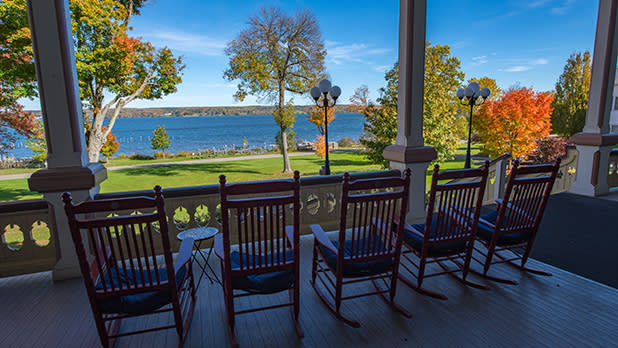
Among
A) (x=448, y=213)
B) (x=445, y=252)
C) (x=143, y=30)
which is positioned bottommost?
(x=445, y=252)

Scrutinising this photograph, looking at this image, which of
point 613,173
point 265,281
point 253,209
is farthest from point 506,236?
point 613,173

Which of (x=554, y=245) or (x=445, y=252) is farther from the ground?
(x=445, y=252)

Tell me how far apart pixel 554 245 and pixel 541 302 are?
1.50 m

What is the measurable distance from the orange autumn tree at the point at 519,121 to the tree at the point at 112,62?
46.2ft

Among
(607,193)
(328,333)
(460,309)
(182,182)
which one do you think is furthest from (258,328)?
(182,182)

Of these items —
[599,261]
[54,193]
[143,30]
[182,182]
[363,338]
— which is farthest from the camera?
[143,30]

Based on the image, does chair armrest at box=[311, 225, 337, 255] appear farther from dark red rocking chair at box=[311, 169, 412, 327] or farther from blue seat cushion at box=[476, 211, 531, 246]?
blue seat cushion at box=[476, 211, 531, 246]

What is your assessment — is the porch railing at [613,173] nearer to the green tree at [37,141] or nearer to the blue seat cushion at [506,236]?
the blue seat cushion at [506,236]

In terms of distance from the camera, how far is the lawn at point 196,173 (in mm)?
14938

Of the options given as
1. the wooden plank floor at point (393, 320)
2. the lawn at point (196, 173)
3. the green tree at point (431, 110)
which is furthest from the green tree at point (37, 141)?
the green tree at point (431, 110)

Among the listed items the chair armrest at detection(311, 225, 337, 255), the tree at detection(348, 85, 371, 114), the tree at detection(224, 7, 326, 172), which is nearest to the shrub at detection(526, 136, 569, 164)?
the tree at detection(348, 85, 371, 114)

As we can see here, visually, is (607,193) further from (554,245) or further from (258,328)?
(258,328)

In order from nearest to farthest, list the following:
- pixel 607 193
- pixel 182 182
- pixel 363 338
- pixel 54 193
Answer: pixel 363 338, pixel 54 193, pixel 607 193, pixel 182 182

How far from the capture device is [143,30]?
41594 millimetres
